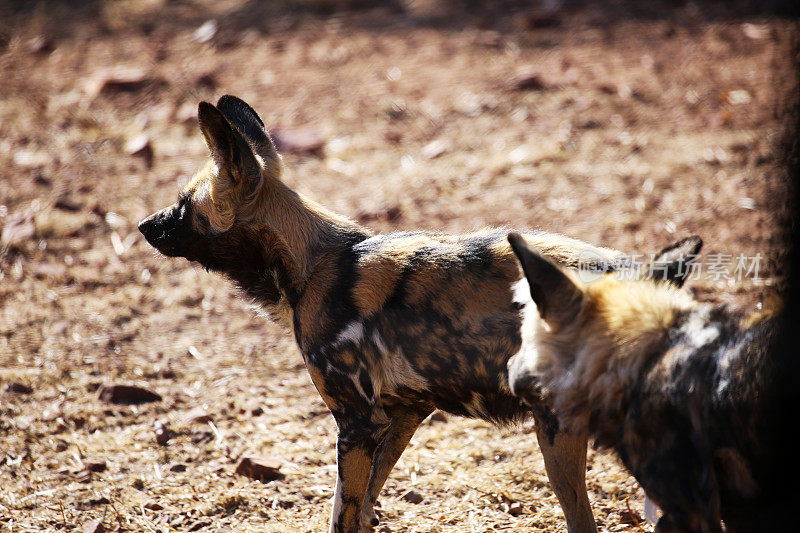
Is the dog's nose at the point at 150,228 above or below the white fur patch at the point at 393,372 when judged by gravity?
above

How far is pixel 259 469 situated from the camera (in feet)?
10.8

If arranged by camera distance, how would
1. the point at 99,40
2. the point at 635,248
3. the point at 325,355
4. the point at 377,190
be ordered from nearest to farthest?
the point at 325,355 → the point at 635,248 → the point at 377,190 → the point at 99,40

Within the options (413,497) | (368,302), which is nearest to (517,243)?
(368,302)

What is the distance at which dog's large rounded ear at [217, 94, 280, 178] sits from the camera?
10.3ft

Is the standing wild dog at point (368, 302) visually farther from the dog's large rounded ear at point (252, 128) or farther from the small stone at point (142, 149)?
the small stone at point (142, 149)

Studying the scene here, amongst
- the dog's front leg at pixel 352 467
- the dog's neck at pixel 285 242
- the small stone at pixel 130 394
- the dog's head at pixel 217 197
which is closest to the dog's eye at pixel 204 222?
the dog's head at pixel 217 197

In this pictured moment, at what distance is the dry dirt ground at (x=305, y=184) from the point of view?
325 cm

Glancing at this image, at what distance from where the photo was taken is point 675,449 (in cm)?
201

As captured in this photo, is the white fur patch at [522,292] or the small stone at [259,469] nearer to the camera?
the white fur patch at [522,292]

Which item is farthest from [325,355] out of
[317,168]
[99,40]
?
[99,40]

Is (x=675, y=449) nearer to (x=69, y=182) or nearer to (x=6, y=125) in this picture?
(x=69, y=182)

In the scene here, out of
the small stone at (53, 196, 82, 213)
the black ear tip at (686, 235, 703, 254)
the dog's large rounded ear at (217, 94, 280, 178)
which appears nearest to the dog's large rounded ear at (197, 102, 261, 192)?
the dog's large rounded ear at (217, 94, 280, 178)

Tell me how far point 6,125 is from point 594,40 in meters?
5.27

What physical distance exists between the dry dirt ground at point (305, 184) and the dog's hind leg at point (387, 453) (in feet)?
0.45
